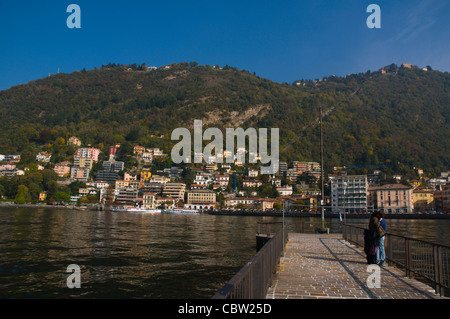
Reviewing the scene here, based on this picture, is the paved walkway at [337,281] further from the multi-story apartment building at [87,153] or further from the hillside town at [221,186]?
the multi-story apartment building at [87,153]

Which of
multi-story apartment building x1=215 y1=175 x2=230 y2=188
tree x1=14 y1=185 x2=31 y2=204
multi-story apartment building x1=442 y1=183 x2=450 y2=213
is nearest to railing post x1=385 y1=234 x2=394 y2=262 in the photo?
multi-story apartment building x1=442 y1=183 x2=450 y2=213

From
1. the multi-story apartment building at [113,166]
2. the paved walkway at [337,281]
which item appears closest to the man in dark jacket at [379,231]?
the paved walkway at [337,281]

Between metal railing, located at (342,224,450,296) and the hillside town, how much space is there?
85555mm

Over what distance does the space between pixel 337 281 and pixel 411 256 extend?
7.24 feet

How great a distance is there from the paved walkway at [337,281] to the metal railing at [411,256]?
22 cm

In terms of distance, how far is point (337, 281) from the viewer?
705 cm

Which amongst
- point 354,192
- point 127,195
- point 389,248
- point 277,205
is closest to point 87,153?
point 127,195

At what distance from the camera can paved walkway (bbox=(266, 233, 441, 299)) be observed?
5.96 meters

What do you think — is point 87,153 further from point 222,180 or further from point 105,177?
point 222,180

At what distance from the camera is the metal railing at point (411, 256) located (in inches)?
241

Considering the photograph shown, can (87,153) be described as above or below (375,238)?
above

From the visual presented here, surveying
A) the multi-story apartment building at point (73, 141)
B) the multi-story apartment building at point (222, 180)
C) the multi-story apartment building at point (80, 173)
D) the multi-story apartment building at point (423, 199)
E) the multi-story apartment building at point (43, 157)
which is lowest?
the multi-story apartment building at point (423, 199)

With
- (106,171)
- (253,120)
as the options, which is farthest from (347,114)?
(106,171)
